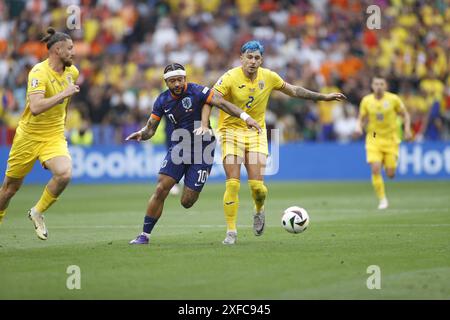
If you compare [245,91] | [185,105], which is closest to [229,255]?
[185,105]

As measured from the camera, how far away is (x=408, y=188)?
80.1ft

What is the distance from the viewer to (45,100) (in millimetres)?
11523

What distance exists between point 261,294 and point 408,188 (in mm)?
16734

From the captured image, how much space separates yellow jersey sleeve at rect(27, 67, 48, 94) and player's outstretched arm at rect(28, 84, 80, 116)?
77 mm

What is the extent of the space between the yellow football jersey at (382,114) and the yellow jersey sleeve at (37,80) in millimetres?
9325

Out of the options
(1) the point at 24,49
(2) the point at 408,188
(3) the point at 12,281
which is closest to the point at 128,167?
(1) the point at 24,49

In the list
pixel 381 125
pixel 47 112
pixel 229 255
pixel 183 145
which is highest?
pixel 381 125

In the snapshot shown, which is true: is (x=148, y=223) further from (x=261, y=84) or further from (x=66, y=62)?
(x=261, y=84)

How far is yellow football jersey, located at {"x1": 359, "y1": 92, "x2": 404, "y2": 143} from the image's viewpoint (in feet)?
63.9

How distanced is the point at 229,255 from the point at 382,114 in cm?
941

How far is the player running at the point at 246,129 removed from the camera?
491 inches

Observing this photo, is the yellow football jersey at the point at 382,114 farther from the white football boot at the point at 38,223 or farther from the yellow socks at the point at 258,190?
the white football boot at the point at 38,223

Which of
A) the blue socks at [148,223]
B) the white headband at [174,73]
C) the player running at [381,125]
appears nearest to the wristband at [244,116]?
the white headband at [174,73]

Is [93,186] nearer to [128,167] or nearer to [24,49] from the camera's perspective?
[128,167]
